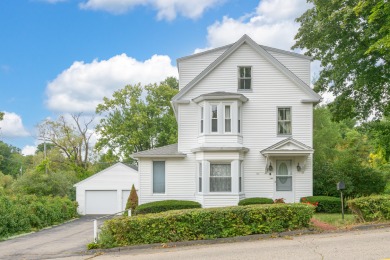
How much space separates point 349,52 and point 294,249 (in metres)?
15.5

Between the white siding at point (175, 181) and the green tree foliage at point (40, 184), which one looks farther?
the green tree foliage at point (40, 184)

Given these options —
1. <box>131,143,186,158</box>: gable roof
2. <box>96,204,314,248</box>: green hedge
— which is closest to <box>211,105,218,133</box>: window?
<box>131,143,186,158</box>: gable roof

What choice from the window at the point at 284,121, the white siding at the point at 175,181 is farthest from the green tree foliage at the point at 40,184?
the window at the point at 284,121

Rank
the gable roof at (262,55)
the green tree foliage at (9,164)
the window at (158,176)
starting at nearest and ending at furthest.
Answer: the gable roof at (262,55)
the window at (158,176)
the green tree foliage at (9,164)

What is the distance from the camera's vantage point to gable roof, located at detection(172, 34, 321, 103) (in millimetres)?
21250

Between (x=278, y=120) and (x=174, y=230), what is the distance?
11.7 meters

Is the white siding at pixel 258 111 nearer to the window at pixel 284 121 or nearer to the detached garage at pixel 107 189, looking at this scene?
the window at pixel 284 121

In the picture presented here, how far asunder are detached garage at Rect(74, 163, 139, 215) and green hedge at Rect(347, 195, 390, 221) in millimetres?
22031

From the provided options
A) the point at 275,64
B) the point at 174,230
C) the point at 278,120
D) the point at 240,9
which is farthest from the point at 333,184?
the point at 174,230

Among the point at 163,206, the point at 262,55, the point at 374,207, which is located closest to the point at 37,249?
the point at 163,206

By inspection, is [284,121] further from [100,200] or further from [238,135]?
[100,200]

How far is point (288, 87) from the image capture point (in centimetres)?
2145

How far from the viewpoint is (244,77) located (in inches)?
854

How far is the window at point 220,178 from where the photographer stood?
20672 mm
